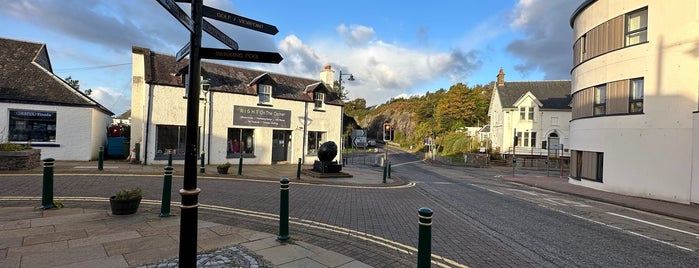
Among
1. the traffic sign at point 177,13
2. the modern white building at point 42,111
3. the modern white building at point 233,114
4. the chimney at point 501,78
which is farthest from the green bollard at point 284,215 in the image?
the chimney at point 501,78

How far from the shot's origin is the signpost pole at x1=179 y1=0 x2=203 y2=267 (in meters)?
3.47

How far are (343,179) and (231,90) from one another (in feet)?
31.9

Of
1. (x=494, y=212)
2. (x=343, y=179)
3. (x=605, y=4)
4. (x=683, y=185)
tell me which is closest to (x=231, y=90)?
(x=343, y=179)

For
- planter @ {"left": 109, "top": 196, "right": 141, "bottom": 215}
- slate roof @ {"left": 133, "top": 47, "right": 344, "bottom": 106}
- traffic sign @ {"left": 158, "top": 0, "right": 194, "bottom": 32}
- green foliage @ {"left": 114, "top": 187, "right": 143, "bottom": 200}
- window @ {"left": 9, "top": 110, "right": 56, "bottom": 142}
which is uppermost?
slate roof @ {"left": 133, "top": 47, "right": 344, "bottom": 106}

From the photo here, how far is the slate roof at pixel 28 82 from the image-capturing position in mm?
17797

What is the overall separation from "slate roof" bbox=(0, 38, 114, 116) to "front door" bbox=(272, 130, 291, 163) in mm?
10479

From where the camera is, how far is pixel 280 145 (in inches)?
958

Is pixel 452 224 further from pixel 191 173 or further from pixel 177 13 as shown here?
pixel 177 13

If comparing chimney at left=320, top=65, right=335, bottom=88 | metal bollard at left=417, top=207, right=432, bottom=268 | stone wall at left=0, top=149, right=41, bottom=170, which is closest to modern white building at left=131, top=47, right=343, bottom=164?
chimney at left=320, top=65, right=335, bottom=88

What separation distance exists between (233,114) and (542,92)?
40740 mm

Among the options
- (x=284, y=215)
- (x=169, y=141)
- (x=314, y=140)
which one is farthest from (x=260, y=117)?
(x=284, y=215)

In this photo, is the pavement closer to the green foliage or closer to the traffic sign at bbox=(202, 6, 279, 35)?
the green foliage

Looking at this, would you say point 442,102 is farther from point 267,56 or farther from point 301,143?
point 267,56

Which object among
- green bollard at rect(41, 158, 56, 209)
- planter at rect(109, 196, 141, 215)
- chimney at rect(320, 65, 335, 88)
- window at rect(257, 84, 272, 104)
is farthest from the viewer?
chimney at rect(320, 65, 335, 88)
